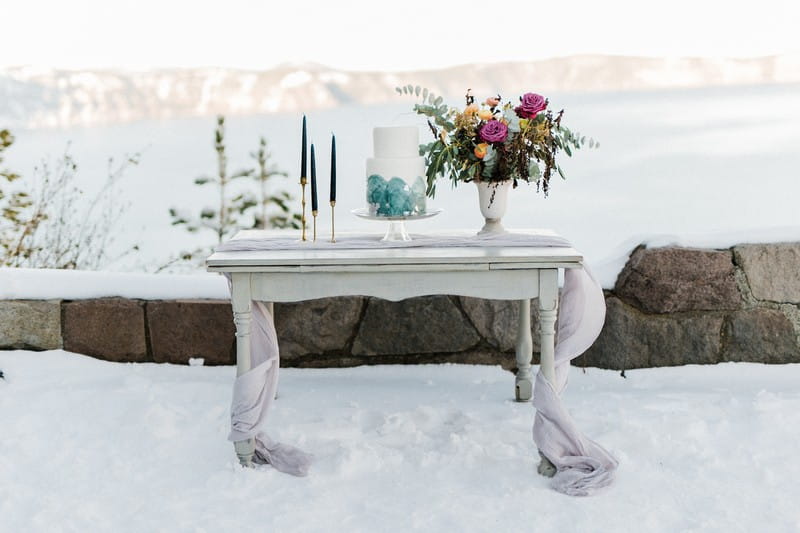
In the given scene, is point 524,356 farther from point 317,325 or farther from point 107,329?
point 107,329

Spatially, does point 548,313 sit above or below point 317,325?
above

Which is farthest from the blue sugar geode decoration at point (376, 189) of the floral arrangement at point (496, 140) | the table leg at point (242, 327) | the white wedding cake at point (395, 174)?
the table leg at point (242, 327)

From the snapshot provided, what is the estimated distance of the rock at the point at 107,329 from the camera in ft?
12.8

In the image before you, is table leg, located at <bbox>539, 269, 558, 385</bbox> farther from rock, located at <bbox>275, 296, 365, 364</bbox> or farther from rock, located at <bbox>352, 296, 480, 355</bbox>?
rock, located at <bbox>275, 296, 365, 364</bbox>

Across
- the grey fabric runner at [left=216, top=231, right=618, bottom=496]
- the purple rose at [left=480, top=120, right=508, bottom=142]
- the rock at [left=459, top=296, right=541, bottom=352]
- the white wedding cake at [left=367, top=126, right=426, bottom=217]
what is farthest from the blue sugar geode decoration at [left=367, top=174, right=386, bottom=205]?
the rock at [left=459, top=296, right=541, bottom=352]

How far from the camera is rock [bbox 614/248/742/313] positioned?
381 centimetres

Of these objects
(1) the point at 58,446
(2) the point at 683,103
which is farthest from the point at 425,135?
(2) the point at 683,103

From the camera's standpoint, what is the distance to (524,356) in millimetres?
3602

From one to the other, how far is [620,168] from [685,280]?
231cm

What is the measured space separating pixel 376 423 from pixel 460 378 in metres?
0.58

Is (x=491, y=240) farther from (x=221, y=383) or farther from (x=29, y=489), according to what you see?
(x=29, y=489)

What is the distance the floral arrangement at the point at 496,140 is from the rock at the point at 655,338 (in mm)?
849

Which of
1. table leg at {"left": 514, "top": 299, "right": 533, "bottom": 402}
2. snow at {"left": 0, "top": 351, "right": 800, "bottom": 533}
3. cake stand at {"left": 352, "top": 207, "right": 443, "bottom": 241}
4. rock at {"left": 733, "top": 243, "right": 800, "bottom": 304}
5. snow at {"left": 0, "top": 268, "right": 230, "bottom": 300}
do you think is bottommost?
snow at {"left": 0, "top": 351, "right": 800, "bottom": 533}

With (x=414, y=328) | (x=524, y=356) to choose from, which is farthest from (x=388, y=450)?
(x=414, y=328)
